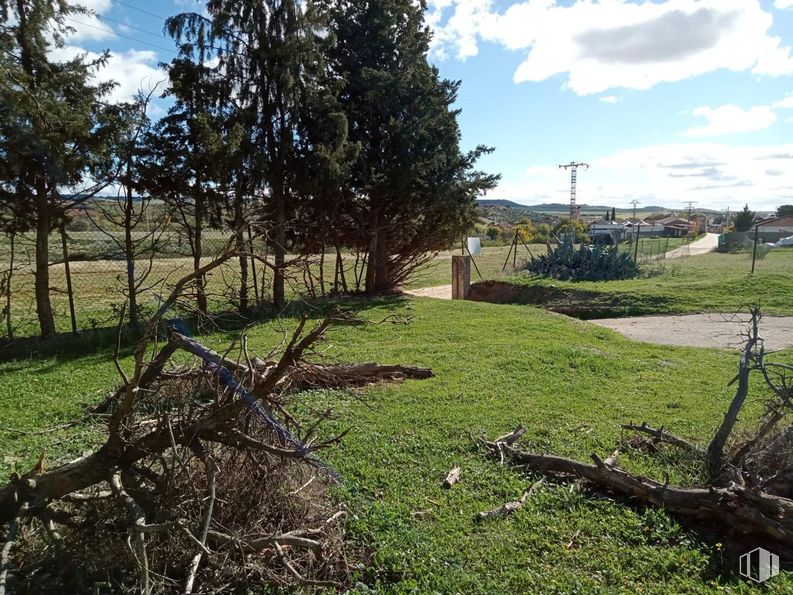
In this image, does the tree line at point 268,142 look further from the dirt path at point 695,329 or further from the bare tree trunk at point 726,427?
the dirt path at point 695,329

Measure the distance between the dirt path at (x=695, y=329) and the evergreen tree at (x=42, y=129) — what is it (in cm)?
1018

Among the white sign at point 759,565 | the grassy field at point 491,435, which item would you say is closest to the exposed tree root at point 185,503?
the grassy field at point 491,435

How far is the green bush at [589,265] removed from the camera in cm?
1903

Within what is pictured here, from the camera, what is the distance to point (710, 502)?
367 centimetres

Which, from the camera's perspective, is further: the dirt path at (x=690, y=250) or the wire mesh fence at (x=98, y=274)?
the dirt path at (x=690, y=250)

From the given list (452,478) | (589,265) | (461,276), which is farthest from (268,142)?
(589,265)

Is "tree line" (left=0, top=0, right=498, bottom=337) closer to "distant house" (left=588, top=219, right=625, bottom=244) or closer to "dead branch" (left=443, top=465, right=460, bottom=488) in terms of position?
"dead branch" (left=443, top=465, right=460, bottom=488)

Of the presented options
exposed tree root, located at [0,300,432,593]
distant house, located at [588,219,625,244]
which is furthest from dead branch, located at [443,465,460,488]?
distant house, located at [588,219,625,244]

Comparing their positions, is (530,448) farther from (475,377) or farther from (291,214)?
(291,214)

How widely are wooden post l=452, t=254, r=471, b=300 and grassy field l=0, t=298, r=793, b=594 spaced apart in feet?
22.8

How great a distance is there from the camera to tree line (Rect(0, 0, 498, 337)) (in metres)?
8.27

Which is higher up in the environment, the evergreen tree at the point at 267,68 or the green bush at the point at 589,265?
the evergreen tree at the point at 267,68

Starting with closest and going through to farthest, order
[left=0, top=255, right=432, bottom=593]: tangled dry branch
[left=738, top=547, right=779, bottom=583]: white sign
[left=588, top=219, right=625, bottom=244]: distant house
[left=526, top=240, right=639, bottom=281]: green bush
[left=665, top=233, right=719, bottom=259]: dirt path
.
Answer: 1. [left=0, top=255, right=432, bottom=593]: tangled dry branch
2. [left=738, top=547, right=779, bottom=583]: white sign
3. [left=526, top=240, right=639, bottom=281]: green bush
4. [left=588, top=219, right=625, bottom=244]: distant house
5. [left=665, top=233, right=719, bottom=259]: dirt path

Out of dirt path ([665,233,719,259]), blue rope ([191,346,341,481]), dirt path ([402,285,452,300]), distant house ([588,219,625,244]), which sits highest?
distant house ([588,219,625,244])
